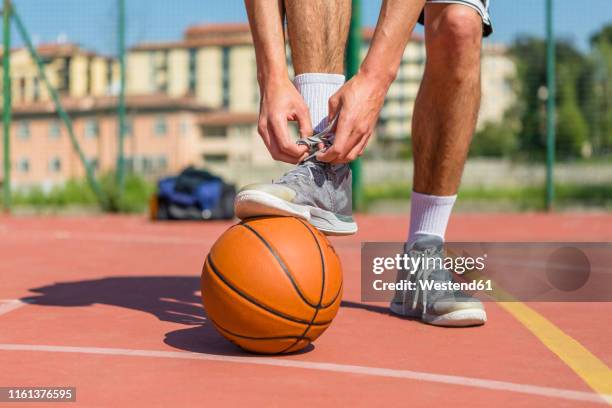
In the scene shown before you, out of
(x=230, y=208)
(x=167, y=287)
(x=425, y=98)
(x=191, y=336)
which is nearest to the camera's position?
(x=191, y=336)

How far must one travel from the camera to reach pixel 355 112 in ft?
8.33

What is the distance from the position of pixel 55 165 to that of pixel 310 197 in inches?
418

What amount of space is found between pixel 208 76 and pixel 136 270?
939 cm

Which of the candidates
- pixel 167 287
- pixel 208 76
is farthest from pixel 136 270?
pixel 208 76

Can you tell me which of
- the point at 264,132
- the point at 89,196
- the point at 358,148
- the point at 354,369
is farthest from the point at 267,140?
the point at 89,196

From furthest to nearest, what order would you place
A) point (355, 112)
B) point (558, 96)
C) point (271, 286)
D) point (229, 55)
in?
point (229, 55) → point (558, 96) → point (355, 112) → point (271, 286)

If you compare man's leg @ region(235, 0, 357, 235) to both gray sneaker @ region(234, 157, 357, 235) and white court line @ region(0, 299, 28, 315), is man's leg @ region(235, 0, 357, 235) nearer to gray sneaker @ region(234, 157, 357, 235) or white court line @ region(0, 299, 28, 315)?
gray sneaker @ region(234, 157, 357, 235)

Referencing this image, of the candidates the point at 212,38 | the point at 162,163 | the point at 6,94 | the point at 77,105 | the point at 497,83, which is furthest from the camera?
the point at 162,163

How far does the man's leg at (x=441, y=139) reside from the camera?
3137 millimetres

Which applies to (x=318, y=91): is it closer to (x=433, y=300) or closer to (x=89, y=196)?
(x=433, y=300)

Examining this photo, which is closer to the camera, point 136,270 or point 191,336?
point 191,336

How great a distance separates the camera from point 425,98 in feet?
11.2

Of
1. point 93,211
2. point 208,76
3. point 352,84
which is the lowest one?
point 93,211

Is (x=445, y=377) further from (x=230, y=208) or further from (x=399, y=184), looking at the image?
(x=399, y=184)
